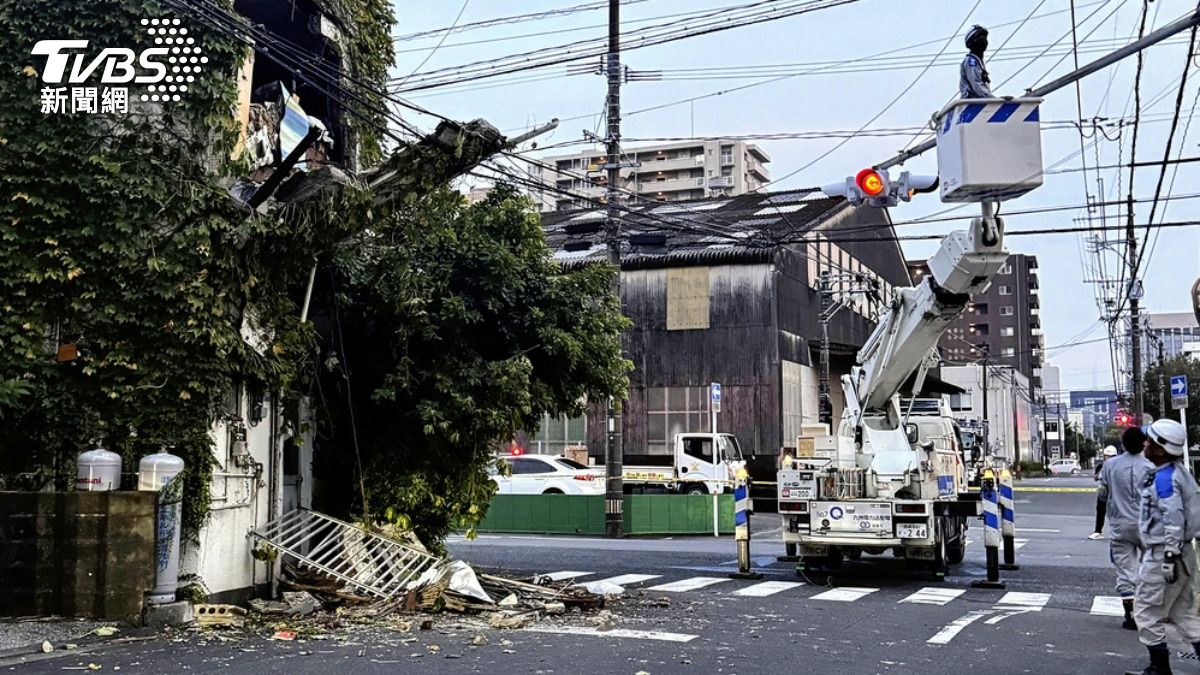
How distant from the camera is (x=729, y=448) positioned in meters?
33.1

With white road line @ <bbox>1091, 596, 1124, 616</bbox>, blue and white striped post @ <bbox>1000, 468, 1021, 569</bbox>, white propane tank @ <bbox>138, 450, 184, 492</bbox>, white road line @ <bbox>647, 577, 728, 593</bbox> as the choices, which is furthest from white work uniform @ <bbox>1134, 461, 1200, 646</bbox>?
white propane tank @ <bbox>138, 450, 184, 492</bbox>

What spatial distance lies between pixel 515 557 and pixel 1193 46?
13.2 metres

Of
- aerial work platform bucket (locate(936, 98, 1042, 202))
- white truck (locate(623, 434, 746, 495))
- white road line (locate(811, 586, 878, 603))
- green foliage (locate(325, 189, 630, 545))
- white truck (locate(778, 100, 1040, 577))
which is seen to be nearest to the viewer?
aerial work platform bucket (locate(936, 98, 1042, 202))

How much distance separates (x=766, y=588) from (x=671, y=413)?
2322cm

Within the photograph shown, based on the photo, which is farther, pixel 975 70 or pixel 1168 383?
pixel 1168 383

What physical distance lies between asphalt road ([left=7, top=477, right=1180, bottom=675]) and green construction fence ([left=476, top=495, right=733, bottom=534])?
313 inches

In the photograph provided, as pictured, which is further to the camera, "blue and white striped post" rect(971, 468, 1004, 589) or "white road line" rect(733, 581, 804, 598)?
"blue and white striped post" rect(971, 468, 1004, 589)

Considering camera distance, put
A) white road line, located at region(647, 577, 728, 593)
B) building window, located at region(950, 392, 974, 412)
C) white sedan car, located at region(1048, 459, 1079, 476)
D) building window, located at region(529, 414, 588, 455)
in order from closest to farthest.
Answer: white road line, located at region(647, 577, 728, 593)
building window, located at region(529, 414, 588, 455)
building window, located at region(950, 392, 974, 412)
white sedan car, located at region(1048, 459, 1079, 476)

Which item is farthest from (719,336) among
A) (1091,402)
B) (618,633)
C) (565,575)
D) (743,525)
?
(1091,402)

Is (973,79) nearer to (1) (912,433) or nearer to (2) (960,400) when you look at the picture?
(1) (912,433)

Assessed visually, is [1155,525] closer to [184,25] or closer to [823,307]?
[184,25]

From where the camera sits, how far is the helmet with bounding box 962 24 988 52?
10109 millimetres

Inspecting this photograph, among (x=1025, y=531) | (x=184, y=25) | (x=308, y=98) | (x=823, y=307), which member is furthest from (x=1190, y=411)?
(x=184, y=25)

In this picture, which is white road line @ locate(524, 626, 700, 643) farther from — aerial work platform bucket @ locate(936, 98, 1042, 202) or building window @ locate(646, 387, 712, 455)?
building window @ locate(646, 387, 712, 455)
